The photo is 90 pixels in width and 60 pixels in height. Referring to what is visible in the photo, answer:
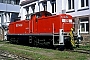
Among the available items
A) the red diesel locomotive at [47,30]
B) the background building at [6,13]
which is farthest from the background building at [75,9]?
the background building at [6,13]

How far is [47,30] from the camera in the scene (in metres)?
17.6

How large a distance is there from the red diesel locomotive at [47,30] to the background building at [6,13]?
18.8 m

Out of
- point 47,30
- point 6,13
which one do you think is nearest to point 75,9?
point 47,30

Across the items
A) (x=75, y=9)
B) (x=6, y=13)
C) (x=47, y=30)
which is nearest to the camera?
(x=47, y=30)

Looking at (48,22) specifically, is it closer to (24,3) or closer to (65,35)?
(65,35)

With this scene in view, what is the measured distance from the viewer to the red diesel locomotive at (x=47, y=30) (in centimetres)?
1598

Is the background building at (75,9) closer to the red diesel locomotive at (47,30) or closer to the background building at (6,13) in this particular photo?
the red diesel locomotive at (47,30)

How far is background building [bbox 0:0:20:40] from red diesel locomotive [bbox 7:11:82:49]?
1879cm

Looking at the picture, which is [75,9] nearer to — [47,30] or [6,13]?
[47,30]

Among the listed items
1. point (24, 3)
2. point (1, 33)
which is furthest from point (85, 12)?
point (1, 33)

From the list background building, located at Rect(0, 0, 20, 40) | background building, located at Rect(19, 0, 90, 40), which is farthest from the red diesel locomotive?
background building, located at Rect(0, 0, 20, 40)

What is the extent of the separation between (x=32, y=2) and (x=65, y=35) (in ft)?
51.9

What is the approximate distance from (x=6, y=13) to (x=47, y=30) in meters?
26.2

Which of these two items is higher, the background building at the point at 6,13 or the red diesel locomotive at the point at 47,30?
the background building at the point at 6,13
